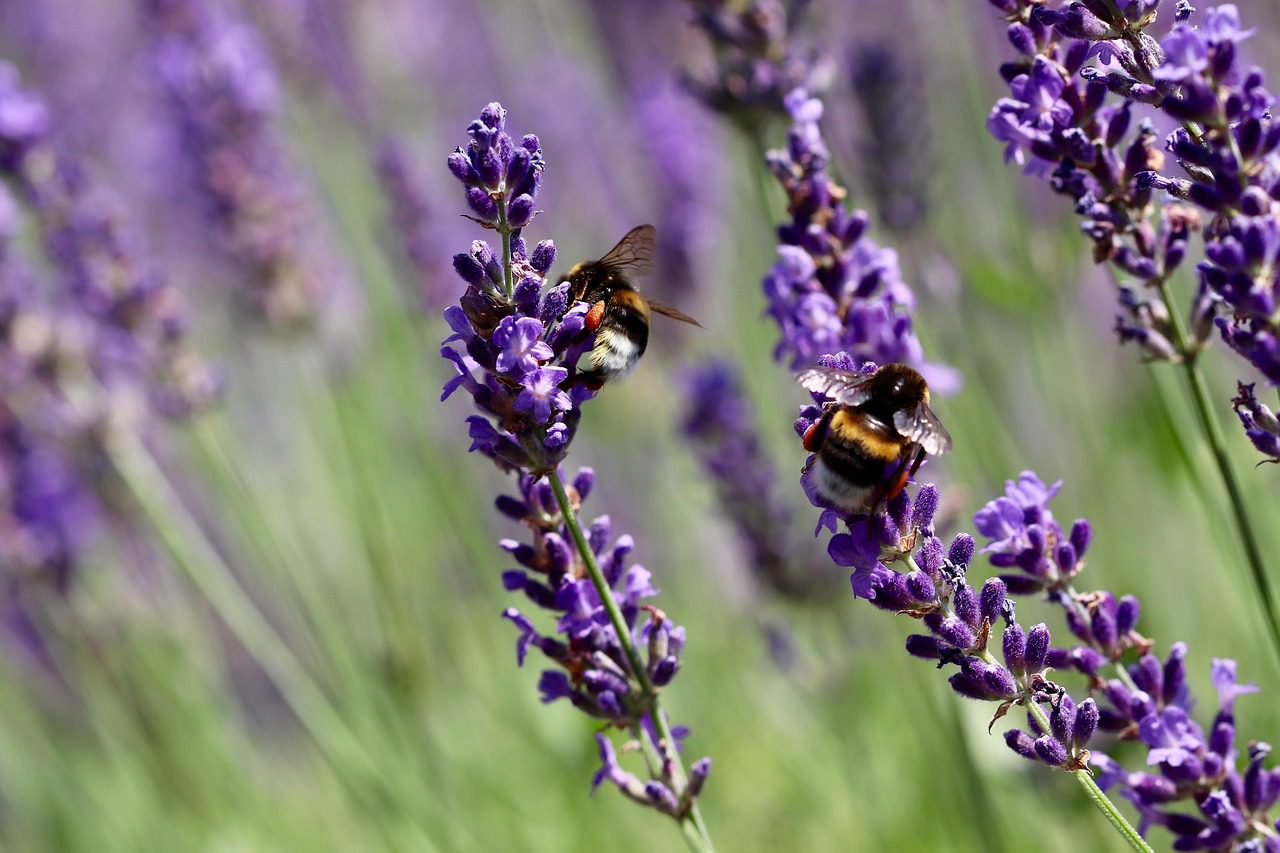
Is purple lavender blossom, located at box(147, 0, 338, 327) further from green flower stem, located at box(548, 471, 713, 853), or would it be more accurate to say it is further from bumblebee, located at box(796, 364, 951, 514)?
bumblebee, located at box(796, 364, 951, 514)

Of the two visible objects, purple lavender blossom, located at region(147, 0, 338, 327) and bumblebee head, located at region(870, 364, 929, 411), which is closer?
bumblebee head, located at region(870, 364, 929, 411)

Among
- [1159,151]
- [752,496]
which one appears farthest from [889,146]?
[1159,151]

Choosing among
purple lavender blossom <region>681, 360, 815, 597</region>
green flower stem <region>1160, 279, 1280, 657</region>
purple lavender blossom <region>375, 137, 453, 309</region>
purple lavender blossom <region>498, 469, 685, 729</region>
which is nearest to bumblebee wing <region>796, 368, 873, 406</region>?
purple lavender blossom <region>498, 469, 685, 729</region>

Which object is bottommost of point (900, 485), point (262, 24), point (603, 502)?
point (900, 485)

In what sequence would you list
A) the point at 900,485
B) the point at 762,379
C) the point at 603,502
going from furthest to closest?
the point at 603,502, the point at 762,379, the point at 900,485

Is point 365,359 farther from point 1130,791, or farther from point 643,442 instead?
point 1130,791

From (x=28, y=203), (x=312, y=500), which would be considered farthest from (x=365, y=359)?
(x=28, y=203)

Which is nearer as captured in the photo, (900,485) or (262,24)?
(900,485)
